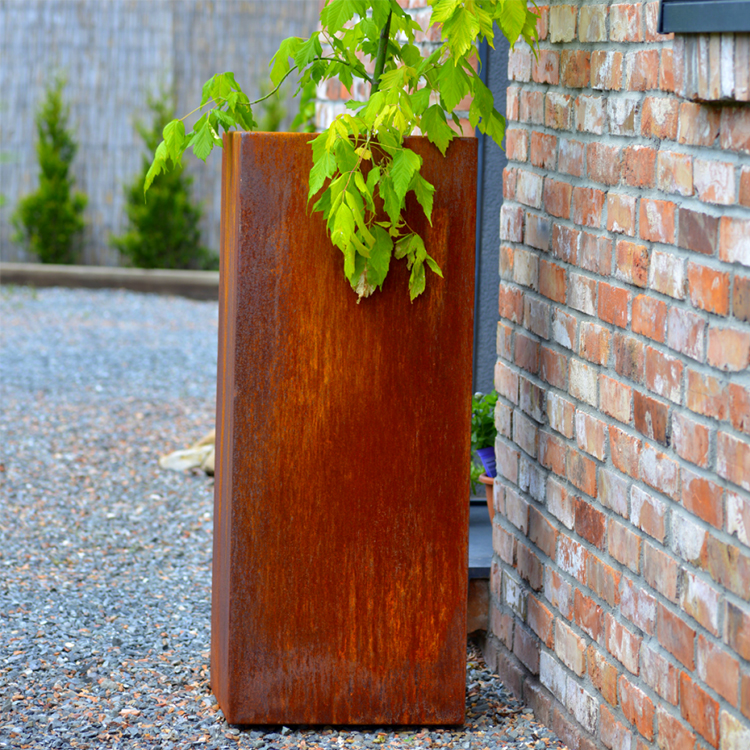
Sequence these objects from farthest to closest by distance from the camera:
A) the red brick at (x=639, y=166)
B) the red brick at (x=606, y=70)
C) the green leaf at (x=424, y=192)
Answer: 1. the green leaf at (x=424, y=192)
2. the red brick at (x=606, y=70)
3. the red brick at (x=639, y=166)

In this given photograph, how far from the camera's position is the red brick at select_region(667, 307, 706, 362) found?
173cm

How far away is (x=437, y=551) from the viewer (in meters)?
2.32

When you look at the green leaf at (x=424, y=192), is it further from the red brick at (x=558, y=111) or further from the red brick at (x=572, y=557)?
the red brick at (x=572, y=557)

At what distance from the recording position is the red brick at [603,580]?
2.05m

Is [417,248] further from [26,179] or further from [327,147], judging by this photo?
[26,179]

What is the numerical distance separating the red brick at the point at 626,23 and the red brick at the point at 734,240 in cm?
45

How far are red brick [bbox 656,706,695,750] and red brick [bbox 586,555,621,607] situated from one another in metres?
0.24

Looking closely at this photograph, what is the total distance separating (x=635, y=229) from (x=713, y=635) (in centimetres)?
71

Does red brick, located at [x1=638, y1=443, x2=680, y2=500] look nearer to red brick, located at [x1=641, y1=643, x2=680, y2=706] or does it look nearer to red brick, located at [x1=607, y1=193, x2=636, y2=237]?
red brick, located at [x1=641, y1=643, x2=680, y2=706]

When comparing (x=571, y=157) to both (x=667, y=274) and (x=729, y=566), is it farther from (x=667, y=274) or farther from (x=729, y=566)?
(x=729, y=566)

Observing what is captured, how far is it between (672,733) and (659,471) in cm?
44

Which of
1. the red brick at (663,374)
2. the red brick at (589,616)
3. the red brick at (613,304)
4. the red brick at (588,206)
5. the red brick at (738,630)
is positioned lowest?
the red brick at (589,616)

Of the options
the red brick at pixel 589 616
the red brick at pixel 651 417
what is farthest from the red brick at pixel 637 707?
the red brick at pixel 651 417

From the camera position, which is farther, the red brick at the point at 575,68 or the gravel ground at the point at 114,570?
the gravel ground at the point at 114,570
